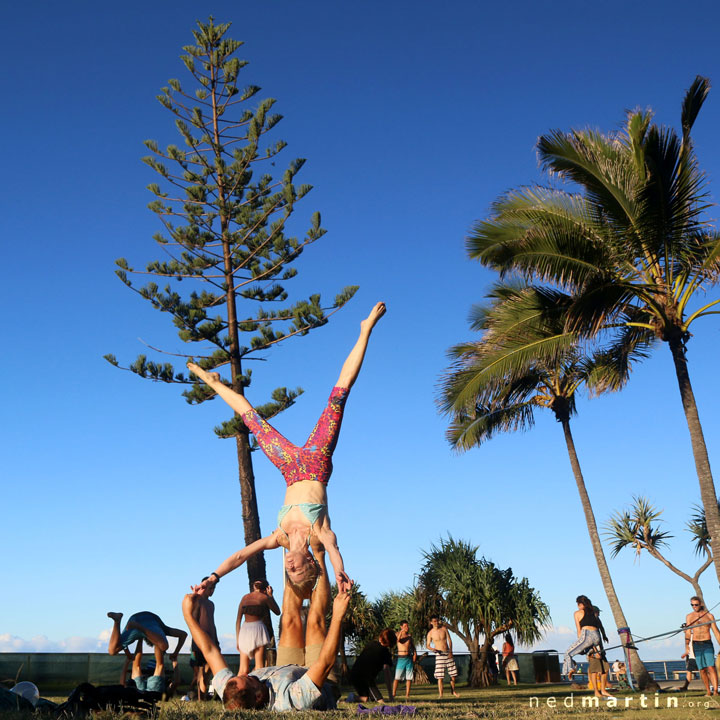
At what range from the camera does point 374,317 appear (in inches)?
320

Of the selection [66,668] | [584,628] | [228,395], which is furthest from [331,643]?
[66,668]

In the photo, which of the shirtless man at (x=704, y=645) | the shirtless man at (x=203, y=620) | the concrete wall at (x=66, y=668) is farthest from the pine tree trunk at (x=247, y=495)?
the shirtless man at (x=704, y=645)

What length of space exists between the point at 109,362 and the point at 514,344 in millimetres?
8792

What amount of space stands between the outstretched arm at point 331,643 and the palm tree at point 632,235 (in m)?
6.95

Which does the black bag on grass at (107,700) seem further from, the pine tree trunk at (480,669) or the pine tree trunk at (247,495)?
the pine tree trunk at (480,669)

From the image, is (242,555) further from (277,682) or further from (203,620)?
(277,682)

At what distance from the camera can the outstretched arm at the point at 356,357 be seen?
8.05 metres

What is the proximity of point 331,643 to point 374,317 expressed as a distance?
4378mm

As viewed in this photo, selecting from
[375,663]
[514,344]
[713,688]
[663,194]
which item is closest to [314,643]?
[375,663]

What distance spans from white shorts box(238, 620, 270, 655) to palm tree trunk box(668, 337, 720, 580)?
17.5ft

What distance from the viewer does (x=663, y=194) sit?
1030cm

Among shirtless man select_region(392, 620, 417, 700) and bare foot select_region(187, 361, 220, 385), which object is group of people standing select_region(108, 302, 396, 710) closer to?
bare foot select_region(187, 361, 220, 385)

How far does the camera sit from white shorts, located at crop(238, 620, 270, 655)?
27.7 feet

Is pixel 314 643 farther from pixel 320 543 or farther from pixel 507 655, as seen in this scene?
pixel 507 655
